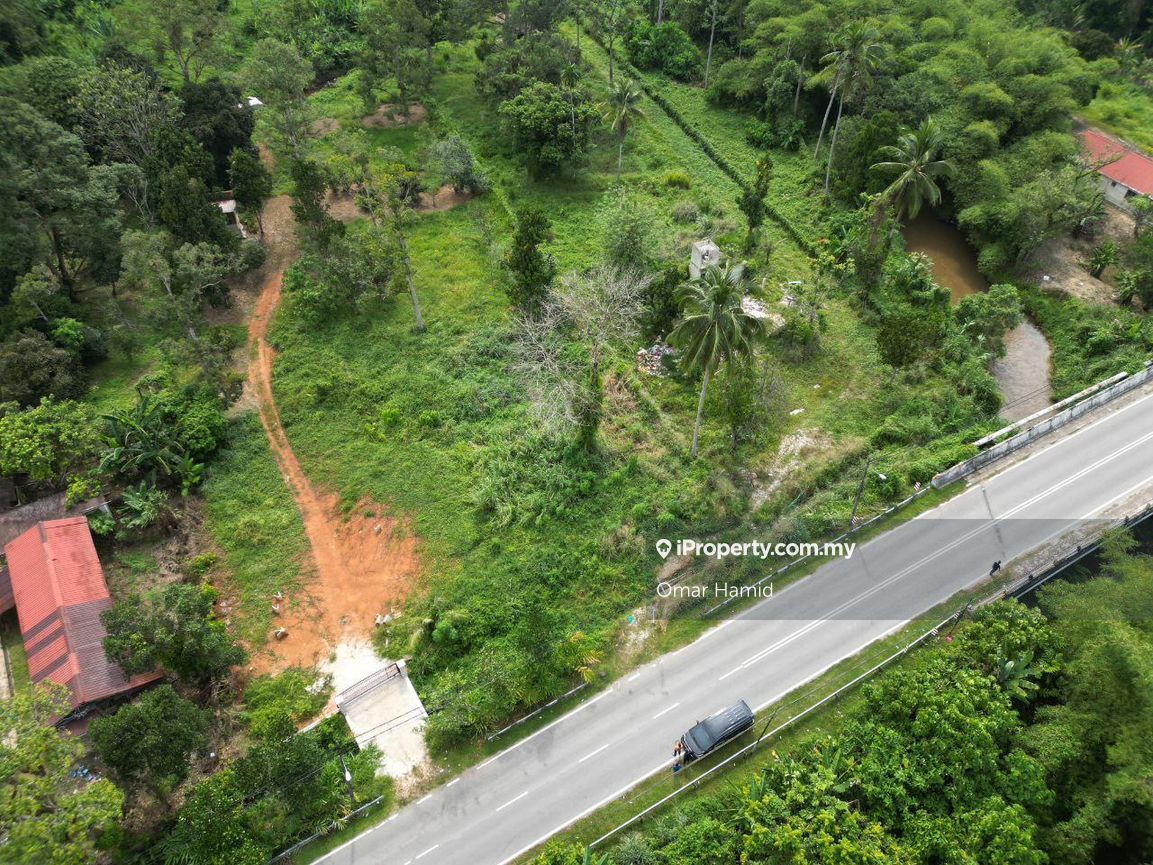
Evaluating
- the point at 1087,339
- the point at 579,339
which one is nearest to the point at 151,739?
the point at 579,339

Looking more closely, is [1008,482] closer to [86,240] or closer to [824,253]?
[824,253]

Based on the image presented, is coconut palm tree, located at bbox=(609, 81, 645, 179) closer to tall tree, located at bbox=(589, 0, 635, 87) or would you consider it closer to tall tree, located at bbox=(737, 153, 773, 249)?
tall tree, located at bbox=(737, 153, 773, 249)

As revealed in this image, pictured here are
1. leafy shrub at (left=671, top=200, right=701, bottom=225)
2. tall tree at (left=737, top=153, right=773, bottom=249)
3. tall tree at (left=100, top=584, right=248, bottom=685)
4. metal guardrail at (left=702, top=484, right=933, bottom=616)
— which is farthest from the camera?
leafy shrub at (left=671, top=200, right=701, bottom=225)

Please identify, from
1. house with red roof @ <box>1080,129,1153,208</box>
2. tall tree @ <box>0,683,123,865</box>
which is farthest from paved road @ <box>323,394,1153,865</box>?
house with red roof @ <box>1080,129,1153,208</box>

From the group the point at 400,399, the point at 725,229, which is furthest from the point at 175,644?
the point at 725,229

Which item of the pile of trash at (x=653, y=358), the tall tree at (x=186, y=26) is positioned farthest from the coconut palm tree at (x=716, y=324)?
the tall tree at (x=186, y=26)

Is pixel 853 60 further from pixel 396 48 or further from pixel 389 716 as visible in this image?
pixel 389 716
